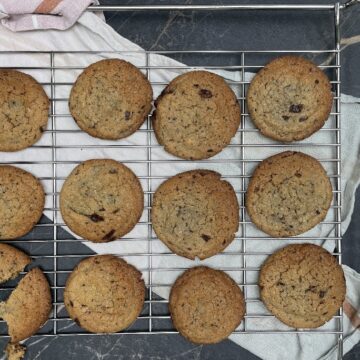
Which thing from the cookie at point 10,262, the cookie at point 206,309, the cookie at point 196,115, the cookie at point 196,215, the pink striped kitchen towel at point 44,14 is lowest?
the cookie at point 206,309

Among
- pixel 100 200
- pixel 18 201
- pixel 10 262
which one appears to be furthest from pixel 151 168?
pixel 10 262

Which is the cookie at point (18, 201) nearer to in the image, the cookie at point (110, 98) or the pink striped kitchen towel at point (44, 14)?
the cookie at point (110, 98)

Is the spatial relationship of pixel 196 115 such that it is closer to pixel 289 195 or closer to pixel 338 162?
pixel 289 195

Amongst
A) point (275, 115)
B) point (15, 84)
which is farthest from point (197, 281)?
point (15, 84)

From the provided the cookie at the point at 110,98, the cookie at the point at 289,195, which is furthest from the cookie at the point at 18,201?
the cookie at the point at 289,195

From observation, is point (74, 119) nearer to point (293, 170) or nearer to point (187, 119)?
point (187, 119)

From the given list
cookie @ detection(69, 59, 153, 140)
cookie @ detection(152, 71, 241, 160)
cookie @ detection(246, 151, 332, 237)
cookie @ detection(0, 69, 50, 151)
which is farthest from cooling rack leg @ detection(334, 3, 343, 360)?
cookie @ detection(0, 69, 50, 151)
